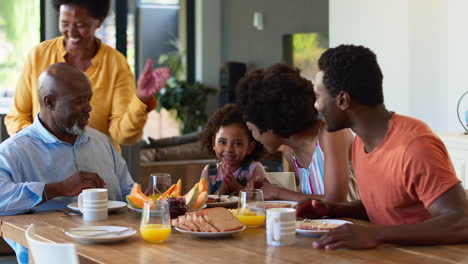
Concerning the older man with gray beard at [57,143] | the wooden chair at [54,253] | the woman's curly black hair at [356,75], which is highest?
the woman's curly black hair at [356,75]

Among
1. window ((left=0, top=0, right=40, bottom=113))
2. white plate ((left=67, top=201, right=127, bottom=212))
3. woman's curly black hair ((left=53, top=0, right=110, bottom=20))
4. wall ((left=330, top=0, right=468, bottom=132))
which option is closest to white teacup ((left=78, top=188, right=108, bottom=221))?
white plate ((left=67, top=201, right=127, bottom=212))

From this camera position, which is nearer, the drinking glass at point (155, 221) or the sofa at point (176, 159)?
the drinking glass at point (155, 221)

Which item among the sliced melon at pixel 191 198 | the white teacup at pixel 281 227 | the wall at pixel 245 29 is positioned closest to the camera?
the white teacup at pixel 281 227

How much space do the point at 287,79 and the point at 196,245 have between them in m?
1.02

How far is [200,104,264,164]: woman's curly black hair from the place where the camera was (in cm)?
335

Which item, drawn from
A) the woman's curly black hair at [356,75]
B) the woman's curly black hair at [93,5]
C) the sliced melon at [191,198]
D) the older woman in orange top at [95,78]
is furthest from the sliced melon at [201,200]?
the woman's curly black hair at [93,5]

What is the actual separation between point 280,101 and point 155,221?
97 cm

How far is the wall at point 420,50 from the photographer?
228 inches

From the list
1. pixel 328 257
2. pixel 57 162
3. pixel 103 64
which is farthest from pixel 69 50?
pixel 328 257

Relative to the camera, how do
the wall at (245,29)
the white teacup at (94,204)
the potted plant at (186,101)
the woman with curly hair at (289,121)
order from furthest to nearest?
1. the potted plant at (186,101)
2. the wall at (245,29)
3. the woman with curly hair at (289,121)
4. the white teacup at (94,204)

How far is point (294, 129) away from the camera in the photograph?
2881mm

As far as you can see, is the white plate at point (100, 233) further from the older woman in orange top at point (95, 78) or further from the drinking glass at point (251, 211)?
the older woman in orange top at point (95, 78)

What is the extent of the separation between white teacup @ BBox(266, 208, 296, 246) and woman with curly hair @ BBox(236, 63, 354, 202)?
2.21ft

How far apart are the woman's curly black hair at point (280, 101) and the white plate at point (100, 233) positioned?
861 mm
